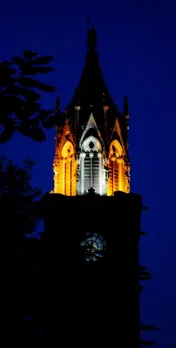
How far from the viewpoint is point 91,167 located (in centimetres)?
2777

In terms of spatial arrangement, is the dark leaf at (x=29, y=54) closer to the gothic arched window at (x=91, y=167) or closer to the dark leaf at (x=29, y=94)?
the dark leaf at (x=29, y=94)

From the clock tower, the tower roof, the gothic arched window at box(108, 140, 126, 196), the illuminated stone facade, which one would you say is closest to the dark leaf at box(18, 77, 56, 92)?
the clock tower

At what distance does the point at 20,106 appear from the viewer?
5094 mm

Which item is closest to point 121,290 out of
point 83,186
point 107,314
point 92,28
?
point 107,314

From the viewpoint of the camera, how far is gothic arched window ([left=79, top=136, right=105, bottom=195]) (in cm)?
2730

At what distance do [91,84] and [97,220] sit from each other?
8125mm

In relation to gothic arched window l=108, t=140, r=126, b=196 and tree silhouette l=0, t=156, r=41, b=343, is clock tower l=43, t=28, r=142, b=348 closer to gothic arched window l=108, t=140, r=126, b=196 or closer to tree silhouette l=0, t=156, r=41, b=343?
gothic arched window l=108, t=140, r=126, b=196

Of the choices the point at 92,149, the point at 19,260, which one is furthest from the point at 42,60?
the point at 92,149

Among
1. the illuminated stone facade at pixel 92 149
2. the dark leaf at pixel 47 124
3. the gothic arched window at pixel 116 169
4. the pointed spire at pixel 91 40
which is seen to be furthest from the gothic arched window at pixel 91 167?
the dark leaf at pixel 47 124

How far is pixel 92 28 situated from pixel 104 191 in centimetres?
1224

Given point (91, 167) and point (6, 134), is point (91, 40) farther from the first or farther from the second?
point (6, 134)

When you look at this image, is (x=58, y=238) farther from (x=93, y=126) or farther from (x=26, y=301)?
(x=26, y=301)

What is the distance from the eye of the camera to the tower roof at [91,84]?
30125 millimetres

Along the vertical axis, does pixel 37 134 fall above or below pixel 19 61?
below
